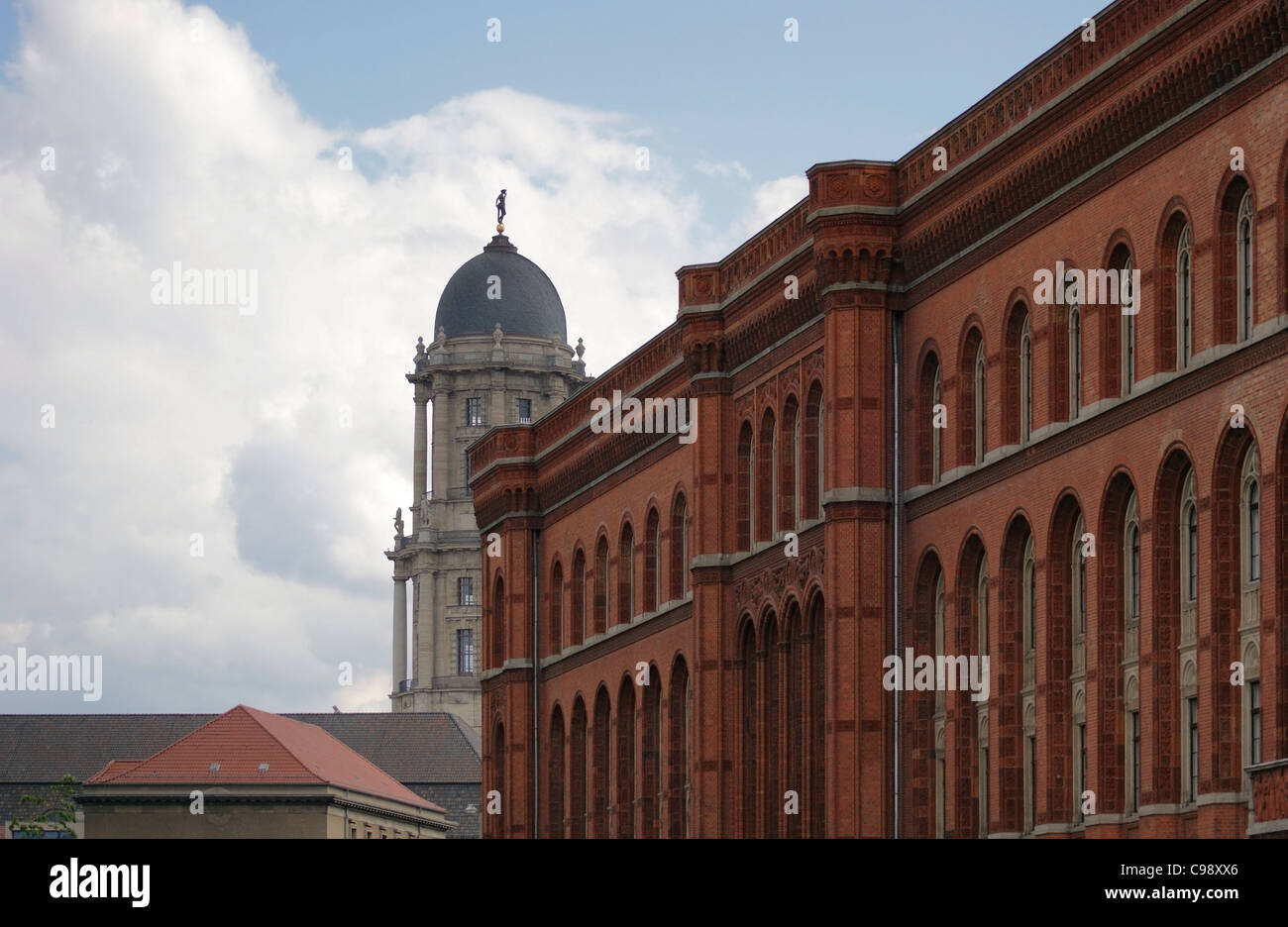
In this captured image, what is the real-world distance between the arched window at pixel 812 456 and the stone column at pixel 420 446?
385 ft

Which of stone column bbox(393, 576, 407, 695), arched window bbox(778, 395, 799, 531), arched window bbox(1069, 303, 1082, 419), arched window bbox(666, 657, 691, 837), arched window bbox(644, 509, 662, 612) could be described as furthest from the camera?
stone column bbox(393, 576, 407, 695)

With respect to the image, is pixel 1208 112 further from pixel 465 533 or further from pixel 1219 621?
pixel 465 533

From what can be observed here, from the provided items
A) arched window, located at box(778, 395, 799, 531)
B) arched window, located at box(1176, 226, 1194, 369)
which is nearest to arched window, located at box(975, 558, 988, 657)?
arched window, located at box(1176, 226, 1194, 369)

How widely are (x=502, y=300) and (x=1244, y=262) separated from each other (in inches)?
5257

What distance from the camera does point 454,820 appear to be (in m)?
168

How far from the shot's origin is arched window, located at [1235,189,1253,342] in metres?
37.6

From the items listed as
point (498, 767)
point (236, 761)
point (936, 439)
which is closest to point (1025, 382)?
point (936, 439)

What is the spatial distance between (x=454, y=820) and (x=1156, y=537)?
13092 cm

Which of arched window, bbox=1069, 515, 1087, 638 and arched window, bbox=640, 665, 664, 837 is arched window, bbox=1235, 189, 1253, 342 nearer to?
arched window, bbox=1069, 515, 1087, 638

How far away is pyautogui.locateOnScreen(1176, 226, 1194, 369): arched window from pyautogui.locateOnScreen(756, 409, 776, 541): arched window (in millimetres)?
16854

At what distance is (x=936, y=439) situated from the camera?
48406 mm

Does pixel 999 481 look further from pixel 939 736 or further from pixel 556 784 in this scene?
pixel 556 784
